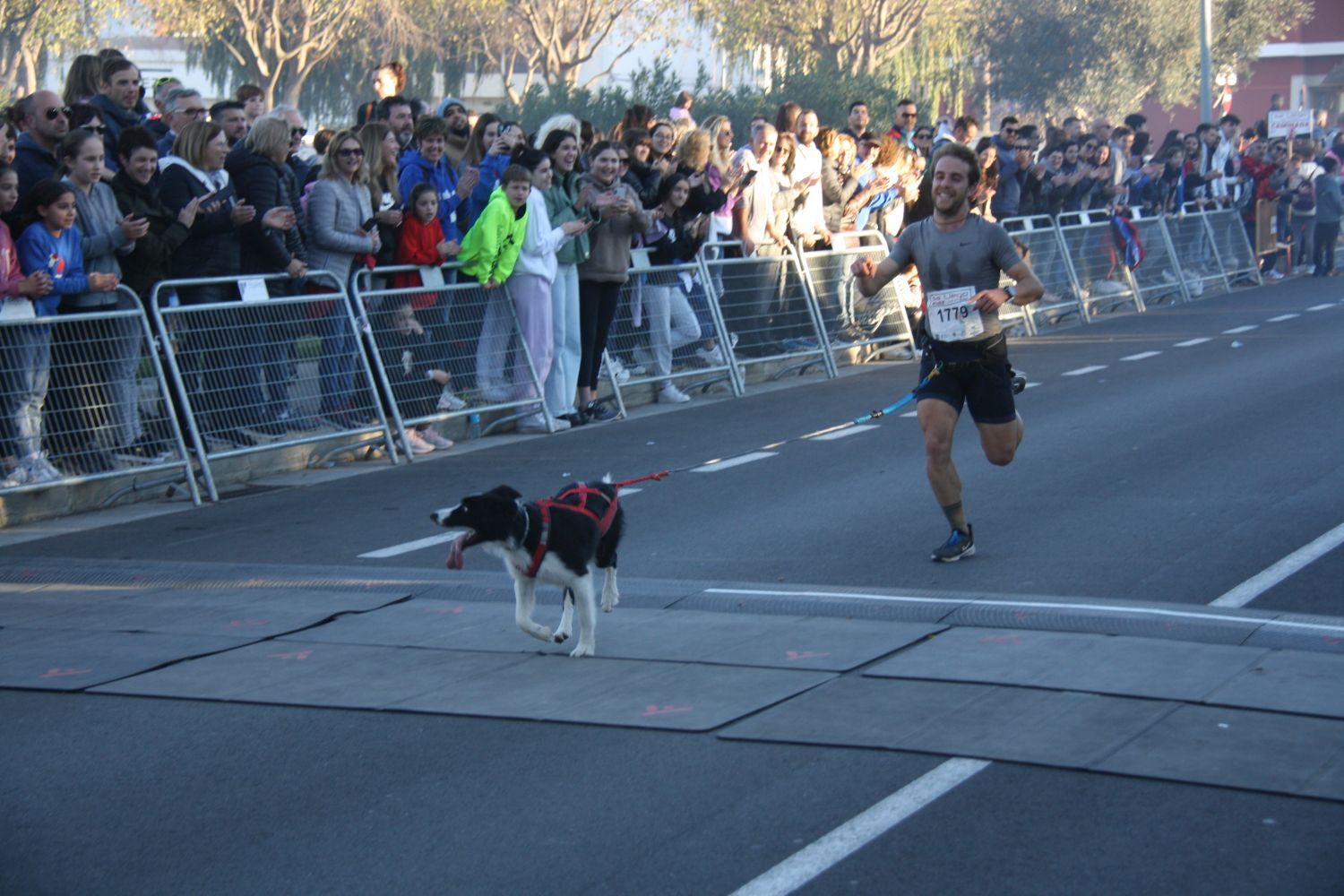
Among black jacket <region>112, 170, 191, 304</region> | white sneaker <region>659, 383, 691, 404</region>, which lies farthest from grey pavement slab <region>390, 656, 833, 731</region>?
white sneaker <region>659, 383, 691, 404</region>

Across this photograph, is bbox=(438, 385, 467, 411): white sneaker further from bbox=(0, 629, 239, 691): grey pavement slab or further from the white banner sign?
the white banner sign

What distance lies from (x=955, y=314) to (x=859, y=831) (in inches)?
169

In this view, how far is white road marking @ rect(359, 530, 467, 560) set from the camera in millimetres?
9367

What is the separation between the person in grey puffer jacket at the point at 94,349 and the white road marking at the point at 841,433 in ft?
15.6

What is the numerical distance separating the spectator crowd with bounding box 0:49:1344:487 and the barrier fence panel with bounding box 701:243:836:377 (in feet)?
0.22

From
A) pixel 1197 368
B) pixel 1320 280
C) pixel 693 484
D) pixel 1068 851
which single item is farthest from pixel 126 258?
pixel 1320 280

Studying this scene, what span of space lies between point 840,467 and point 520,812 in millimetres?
6802

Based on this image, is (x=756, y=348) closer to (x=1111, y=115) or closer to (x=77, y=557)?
(x=77, y=557)

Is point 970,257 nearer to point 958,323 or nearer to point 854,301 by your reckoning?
point 958,323

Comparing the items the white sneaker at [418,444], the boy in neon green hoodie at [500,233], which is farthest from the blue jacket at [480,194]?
the white sneaker at [418,444]

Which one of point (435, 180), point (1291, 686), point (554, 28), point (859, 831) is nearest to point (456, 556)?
point (859, 831)

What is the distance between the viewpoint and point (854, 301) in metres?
18.2

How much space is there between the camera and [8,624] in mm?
7914

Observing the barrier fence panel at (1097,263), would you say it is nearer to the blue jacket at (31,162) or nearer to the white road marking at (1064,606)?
the blue jacket at (31,162)
